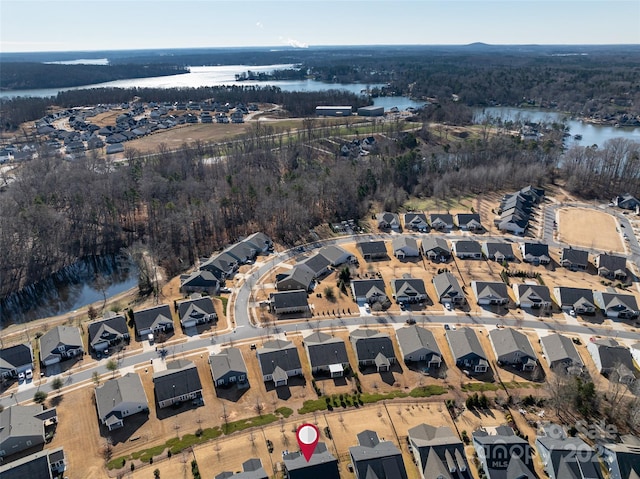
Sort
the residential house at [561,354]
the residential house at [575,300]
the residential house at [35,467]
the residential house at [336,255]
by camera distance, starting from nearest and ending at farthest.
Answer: the residential house at [35,467] < the residential house at [561,354] < the residential house at [575,300] < the residential house at [336,255]

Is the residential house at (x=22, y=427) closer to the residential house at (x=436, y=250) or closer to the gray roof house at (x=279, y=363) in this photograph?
the gray roof house at (x=279, y=363)

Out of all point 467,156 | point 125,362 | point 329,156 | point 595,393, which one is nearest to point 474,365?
point 595,393

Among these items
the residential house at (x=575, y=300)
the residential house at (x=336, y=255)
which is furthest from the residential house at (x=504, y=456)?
the residential house at (x=336, y=255)

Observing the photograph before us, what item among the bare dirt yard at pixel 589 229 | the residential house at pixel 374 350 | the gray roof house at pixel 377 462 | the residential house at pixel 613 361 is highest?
the gray roof house at pixel 377 462

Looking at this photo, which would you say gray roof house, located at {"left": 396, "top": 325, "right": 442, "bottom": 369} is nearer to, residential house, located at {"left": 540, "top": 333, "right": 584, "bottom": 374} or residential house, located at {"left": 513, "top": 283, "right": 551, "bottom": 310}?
residential house, located at {"left": 540, "top": 333, "right": 584, "bottom": 374}

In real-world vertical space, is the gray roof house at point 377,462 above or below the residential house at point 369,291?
above

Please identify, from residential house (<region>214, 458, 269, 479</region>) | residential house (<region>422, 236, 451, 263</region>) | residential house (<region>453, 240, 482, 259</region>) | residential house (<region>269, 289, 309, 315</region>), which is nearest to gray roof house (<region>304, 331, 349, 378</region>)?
residential house (<region>269, 289, 309, 315</region>)

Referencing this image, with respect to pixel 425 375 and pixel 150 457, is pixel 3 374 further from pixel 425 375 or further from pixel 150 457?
pixel 425 375
